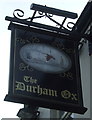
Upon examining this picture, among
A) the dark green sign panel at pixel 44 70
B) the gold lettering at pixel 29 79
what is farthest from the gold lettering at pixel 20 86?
the gold lettering at pixel 29 79

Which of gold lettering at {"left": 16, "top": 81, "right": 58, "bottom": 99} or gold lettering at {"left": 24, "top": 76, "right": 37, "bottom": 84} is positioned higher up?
gold lettering at {"left": 24, "top": 76, "right": 37, "bottom": 84}

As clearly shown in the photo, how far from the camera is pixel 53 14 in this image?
8.90m

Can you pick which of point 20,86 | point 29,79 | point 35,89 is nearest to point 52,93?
point 35,89

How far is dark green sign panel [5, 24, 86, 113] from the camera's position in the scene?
291 inches

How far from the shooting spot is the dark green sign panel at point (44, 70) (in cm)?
738

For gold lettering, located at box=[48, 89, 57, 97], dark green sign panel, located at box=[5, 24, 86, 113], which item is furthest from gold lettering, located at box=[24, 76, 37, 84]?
gold lettering, located at box=[48, 89, 57, 97]

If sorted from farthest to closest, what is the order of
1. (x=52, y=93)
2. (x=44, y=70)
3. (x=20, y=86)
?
1. (x=44, y=70)
2. (x=52, y=93)
3. (x=20, y=86)

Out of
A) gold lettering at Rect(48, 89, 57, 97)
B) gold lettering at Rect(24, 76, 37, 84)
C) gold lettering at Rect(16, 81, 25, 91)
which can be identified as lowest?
gold lettering at Rect(48, 89, 57, 97)

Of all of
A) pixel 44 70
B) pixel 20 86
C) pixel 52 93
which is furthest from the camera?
pixel 44 70

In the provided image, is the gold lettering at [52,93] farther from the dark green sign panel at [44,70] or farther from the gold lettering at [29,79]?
Answer: the gold lettering at [29,79]

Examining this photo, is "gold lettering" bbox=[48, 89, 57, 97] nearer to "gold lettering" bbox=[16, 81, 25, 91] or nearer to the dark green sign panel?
the dark green sign panel

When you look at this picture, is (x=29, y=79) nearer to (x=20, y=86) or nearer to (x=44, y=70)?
(x=20, y=86)

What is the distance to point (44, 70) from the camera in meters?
7.92

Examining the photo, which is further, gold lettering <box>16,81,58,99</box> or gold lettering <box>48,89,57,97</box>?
Answer: gold lettering <box>48,89,57,97</box>
